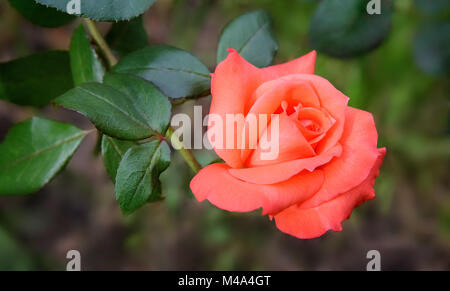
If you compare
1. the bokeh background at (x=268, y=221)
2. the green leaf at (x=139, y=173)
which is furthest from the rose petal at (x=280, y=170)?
the bokeh background at (x=268, y=221)

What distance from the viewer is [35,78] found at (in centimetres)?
73

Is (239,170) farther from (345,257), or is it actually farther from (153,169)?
(345,257)

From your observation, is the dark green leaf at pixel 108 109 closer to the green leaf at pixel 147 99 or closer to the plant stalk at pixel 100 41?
the green leaf at pixel 147 99

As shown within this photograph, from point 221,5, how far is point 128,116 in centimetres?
154

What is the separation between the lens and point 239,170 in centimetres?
50

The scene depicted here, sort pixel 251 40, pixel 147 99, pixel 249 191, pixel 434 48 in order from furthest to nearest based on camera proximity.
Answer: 1. pixel 434 48
2. pixel 251 40
3. pixel 147 99
4. pixel 249 191

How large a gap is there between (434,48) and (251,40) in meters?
0.69

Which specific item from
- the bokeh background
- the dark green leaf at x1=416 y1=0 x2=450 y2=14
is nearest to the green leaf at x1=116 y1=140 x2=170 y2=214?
the dark green leaf at x1=416 y1=0 x2=450 y2=14

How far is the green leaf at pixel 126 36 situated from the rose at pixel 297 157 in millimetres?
311

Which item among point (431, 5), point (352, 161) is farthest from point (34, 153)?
point (431, 5)

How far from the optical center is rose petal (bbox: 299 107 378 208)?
0.49m

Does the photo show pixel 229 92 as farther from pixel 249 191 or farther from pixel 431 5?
pixel 431 5
